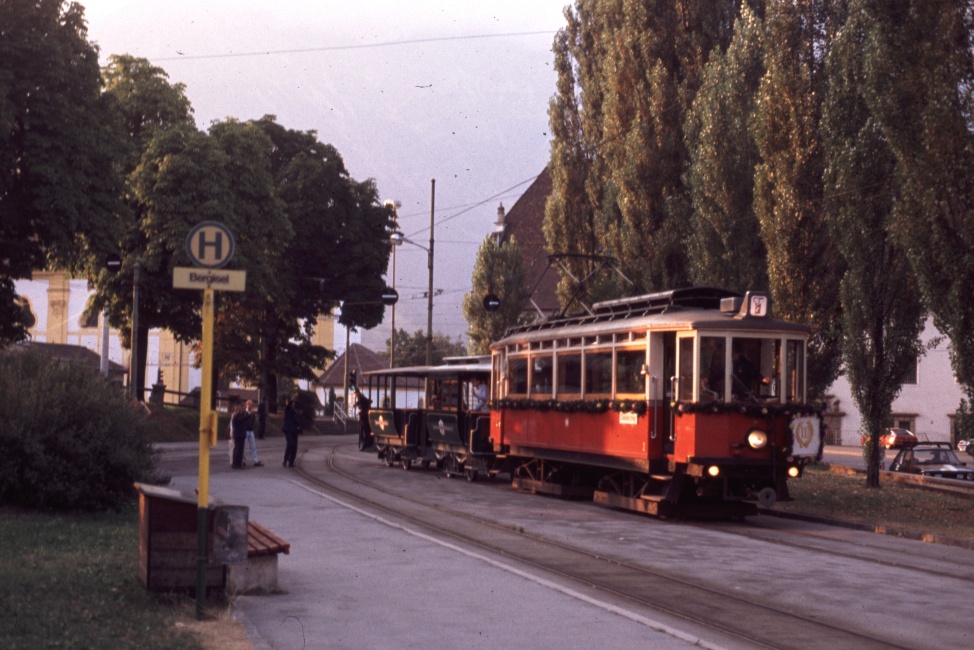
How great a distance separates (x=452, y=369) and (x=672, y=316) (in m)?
10.4

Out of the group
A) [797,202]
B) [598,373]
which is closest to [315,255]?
[797,202]

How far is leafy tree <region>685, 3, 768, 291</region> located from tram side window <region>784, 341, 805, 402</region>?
9.21 meters

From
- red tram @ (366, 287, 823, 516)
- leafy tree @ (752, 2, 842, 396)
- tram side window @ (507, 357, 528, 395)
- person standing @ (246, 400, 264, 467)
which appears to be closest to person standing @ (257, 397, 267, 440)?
person standing @ (246, 400, 264, 467)

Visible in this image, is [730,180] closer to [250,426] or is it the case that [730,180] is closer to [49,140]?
[250,426]

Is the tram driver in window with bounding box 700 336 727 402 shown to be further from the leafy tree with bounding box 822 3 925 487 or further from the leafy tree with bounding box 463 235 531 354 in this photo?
the leafy tree with bounding box 463 235 531 354

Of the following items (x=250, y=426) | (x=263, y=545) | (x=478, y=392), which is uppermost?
(x=478, y=392)

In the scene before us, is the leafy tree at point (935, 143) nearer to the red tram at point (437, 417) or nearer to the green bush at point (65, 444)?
the red tram at point (437, 417)

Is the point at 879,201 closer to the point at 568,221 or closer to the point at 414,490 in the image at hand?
the point at 414,490

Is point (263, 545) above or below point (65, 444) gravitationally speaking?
below

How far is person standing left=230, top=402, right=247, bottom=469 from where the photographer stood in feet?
Answer: 95.6

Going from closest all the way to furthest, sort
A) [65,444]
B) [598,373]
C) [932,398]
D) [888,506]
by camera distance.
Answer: [65,444]
[598,373]
[888,506]
[932,398]

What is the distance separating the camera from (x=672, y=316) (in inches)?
731

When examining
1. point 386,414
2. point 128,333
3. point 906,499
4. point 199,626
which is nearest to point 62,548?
point 199,626

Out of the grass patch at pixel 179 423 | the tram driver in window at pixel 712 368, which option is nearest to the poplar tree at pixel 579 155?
the grass patch at pixel 179 423
